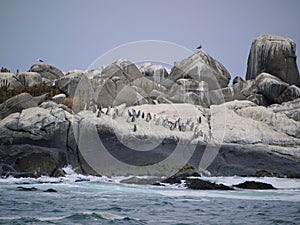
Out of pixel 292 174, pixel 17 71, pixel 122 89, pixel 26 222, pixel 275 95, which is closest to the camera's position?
pixel 26 222

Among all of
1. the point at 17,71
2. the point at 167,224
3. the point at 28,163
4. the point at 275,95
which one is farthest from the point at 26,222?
the point at 17,71

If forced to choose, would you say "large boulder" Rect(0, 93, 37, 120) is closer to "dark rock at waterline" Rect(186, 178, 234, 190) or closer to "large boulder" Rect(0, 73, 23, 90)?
"large boulder" Rect(0, 73, 23, 90)

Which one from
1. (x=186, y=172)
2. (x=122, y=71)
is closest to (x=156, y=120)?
(x=186, y=172)

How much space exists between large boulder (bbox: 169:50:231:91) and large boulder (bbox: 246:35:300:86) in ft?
10.9

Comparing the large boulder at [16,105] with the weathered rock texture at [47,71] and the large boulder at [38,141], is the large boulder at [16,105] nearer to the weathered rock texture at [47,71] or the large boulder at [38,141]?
the large boulder at [38,141]

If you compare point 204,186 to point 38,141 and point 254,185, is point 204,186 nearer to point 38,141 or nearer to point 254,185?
point 254,185

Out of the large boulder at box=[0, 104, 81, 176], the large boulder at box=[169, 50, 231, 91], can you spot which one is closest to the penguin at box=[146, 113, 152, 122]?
the large boulder at box=[0, 104, 81, 176]

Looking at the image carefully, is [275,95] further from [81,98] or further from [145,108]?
[81,98]

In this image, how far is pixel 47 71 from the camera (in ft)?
170

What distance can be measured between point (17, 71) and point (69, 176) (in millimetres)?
26702

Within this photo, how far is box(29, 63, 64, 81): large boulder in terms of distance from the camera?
51.1 metres

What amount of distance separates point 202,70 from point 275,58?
6757 mm

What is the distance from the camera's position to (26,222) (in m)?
12.3

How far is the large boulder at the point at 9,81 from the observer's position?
42219 mm
